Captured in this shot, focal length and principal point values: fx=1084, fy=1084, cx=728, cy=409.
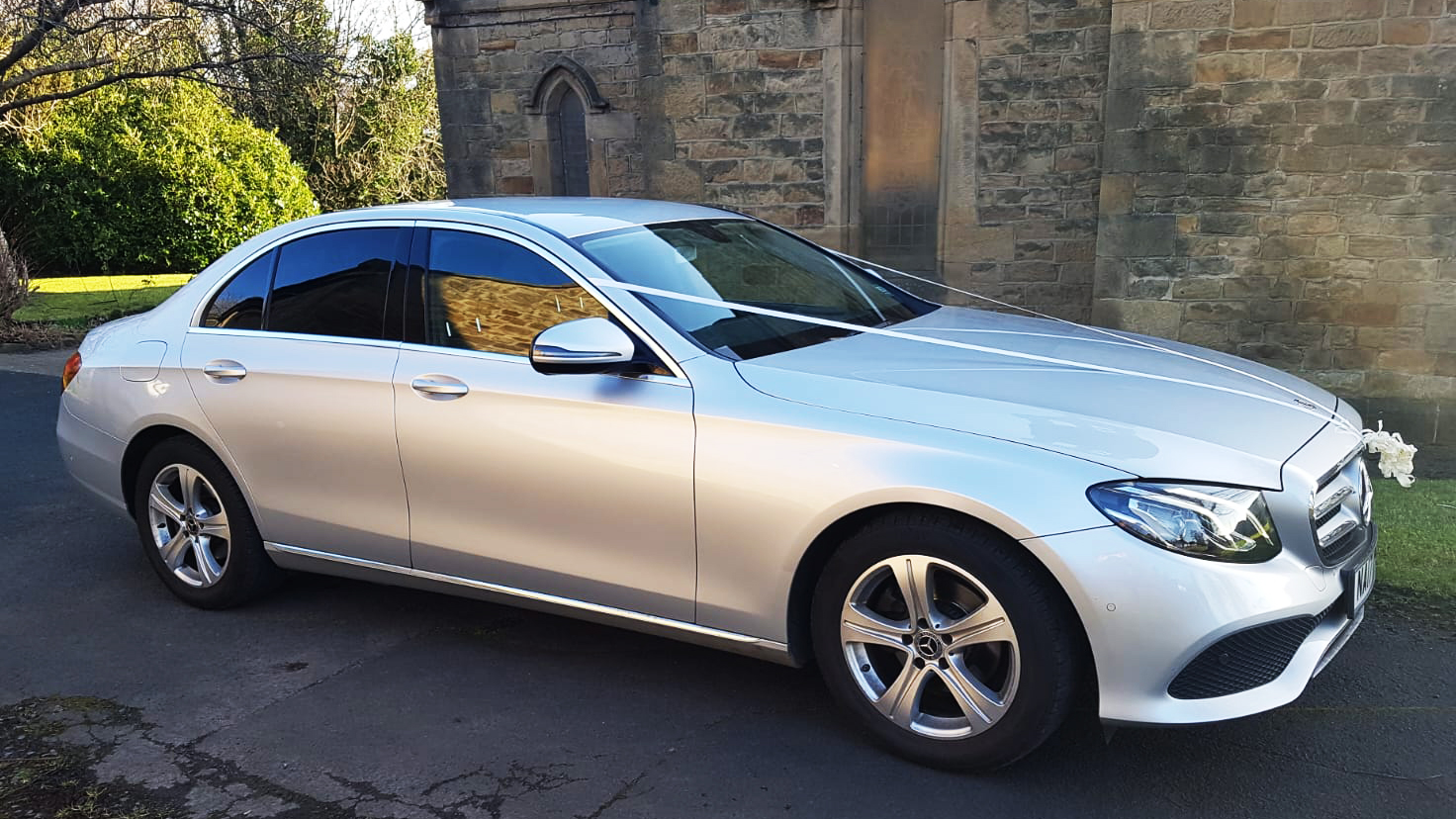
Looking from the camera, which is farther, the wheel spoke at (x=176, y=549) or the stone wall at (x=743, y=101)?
the stone wall at (x=743, y=101)

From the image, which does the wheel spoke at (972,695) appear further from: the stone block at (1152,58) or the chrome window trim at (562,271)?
the stone block at (1152,58)

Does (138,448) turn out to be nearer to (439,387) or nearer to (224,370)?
(224,370)

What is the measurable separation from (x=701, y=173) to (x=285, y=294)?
7.36 m

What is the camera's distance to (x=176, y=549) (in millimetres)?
4816

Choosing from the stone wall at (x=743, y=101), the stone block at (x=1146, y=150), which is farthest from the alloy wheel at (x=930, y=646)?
the stone wall at (x=743, y=101)

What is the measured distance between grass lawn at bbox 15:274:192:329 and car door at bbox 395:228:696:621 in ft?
41.0

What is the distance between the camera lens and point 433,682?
4.04 metres

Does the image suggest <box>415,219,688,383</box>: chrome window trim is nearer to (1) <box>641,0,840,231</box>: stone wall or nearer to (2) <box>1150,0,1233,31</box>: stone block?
(2) <box>1150,0,1233,31</box>: stone block

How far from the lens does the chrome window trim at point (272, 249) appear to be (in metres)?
4.38

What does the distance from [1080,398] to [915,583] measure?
2.49 feet

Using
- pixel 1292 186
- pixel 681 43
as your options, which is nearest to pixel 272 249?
pixel 681 43

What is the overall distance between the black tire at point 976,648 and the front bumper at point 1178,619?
95 millimetres

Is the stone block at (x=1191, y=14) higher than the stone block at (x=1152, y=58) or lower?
higher

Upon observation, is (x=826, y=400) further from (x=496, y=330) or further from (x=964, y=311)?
(x=964, y=311)
